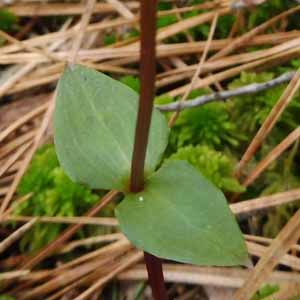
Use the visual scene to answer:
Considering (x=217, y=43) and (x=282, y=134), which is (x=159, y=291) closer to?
(x=282, y=134)

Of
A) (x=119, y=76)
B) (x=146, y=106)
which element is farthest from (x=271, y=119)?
(x=146, y=106)

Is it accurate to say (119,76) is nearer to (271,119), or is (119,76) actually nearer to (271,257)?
(271,119)

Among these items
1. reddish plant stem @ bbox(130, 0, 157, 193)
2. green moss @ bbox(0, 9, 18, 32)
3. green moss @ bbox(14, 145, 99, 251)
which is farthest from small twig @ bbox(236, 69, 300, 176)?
green moss @ bbox(0, 9, 18, 32)

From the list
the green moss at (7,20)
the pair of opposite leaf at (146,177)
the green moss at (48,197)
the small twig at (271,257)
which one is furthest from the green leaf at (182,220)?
the green moss at (7,20)

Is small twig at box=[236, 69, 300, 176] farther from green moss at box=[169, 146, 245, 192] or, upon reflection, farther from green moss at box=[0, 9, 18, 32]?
green moss at box=[0, 9, 18, 32]

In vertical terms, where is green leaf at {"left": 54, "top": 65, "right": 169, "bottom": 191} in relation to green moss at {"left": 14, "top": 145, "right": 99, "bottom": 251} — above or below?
above

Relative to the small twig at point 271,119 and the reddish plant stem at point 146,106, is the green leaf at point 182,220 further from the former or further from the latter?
the small twig at point 271,119
